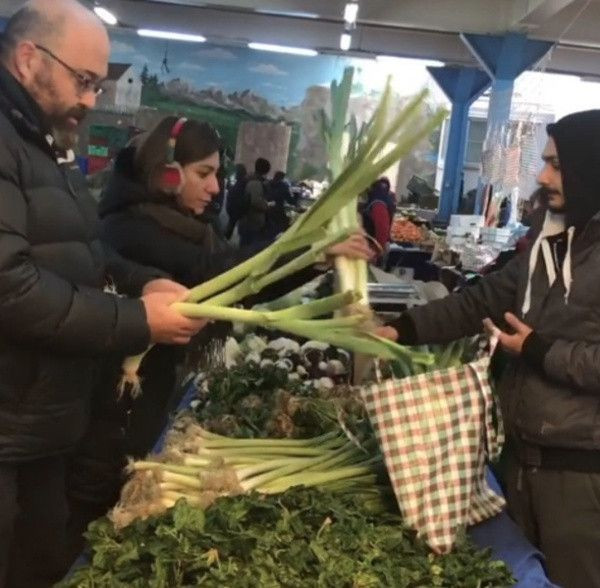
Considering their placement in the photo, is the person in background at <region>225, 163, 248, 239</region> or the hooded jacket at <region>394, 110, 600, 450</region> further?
the person in background at <region>225, 163, 248, 239</region>

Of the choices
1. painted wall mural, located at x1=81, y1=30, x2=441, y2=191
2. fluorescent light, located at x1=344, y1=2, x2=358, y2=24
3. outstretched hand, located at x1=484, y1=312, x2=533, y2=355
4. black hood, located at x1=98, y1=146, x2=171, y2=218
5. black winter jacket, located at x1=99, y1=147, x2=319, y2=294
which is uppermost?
fluorescent light, located at x1=344, y1=2, x2=358, y2=24

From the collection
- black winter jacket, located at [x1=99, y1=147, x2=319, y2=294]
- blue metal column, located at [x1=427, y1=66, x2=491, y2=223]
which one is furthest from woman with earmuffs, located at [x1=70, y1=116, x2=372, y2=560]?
blue metal column, located at [x1=427, y1=66, x2=491, y2=223]

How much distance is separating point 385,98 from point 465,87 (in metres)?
13.0

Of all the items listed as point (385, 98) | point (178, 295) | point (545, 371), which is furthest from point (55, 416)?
point (545, 371)

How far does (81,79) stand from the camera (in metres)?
1.82

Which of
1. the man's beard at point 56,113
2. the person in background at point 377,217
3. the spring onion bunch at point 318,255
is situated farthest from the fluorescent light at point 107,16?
the spring onion bunch at point 318,255

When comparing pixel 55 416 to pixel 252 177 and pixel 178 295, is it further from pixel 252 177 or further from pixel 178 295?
pixel 252 177

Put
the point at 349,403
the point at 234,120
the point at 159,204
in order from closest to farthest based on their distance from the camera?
the point at 349,403 → the point at 159,204 → the point at 234,120

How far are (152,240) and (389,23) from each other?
→ 28.6 ft

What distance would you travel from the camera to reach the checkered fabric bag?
5.65 ft

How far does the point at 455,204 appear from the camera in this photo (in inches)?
587

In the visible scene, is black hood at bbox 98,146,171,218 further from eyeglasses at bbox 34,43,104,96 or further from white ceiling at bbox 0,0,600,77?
white ceiling at bbox 0,0,600,77

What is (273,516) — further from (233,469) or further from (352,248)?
(352,248)

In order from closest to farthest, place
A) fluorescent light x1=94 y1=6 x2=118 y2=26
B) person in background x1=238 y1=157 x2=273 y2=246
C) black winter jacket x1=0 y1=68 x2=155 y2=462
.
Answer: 1. black winter jacket x1=0 y1=68 x2=155 y2=462
2. person in background x1=238 y1=157 x2=273 y2=246
3. fluorescent light x1=94 y1=6 x2=118 y2=26
